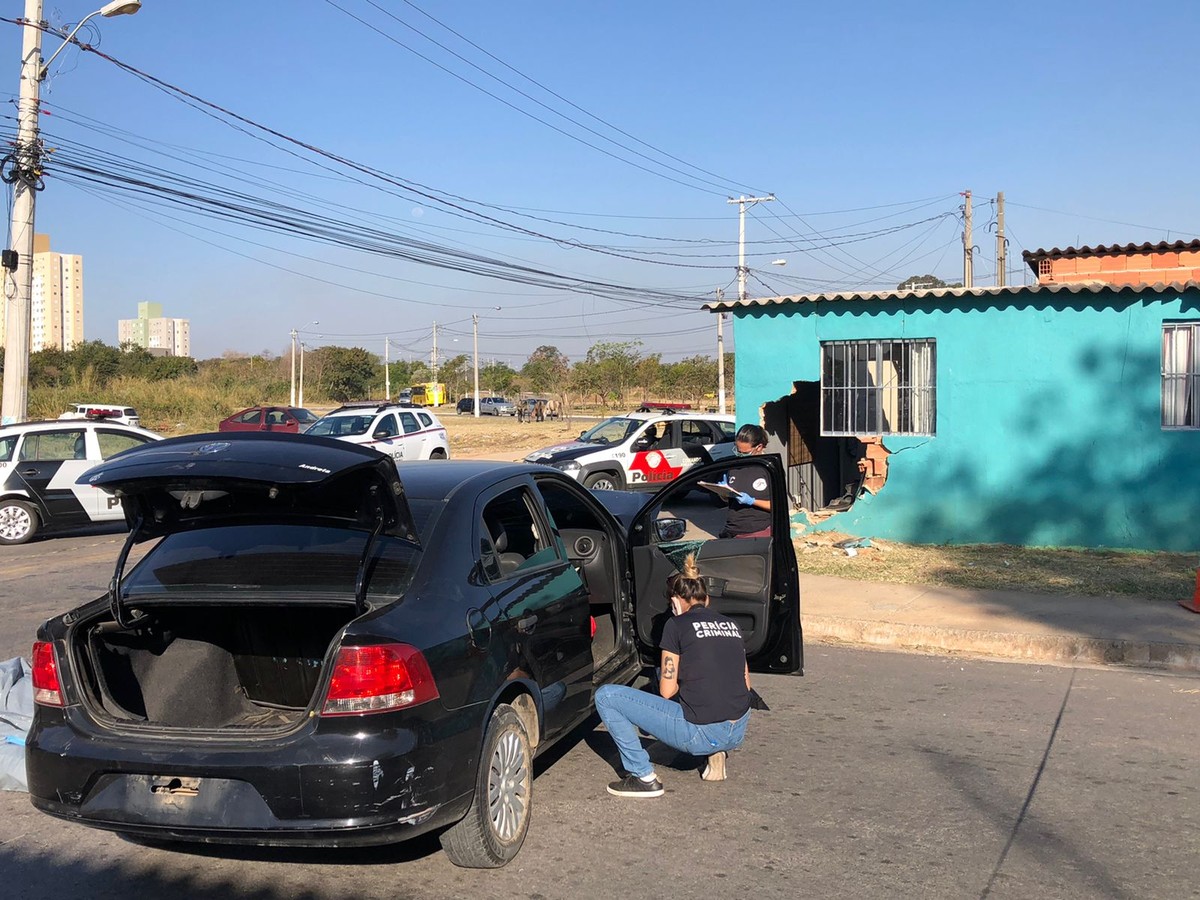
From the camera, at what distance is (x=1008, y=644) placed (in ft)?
29.3

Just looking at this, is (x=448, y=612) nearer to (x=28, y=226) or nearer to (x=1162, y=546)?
(x=1162, y=546)

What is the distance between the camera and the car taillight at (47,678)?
4.41 meters

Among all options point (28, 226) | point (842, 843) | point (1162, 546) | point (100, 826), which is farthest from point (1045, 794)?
point (28, 226)

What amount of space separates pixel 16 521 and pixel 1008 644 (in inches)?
526

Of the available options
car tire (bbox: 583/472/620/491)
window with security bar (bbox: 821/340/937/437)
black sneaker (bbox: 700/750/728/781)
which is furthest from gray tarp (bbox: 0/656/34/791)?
car tire (bbox: 583/472/620/491)

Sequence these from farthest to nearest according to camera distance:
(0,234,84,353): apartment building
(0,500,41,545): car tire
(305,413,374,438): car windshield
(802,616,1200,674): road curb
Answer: (0,234,84,353): apartment building
(305,413,374,438): car windshield
(0,500,41,545): car tire
(802,616,1200,674): road curb

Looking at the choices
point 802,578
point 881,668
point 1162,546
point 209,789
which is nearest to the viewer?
point 209,789

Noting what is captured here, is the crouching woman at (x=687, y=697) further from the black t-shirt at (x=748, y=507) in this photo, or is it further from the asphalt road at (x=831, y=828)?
the black t-shirt at (x=748, y=507)

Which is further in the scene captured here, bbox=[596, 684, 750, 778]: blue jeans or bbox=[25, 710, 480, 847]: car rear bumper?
bbox=[596, 684, 750, 778]: blue jeans

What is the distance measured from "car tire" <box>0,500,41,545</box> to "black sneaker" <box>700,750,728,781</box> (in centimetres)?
1308

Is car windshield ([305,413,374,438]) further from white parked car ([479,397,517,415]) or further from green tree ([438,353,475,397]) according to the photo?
green tree ([438,353,475,397])

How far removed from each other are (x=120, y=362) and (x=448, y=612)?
7622 cm

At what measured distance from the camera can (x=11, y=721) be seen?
20.0 feet

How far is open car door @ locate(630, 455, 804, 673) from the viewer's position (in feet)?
20.1
